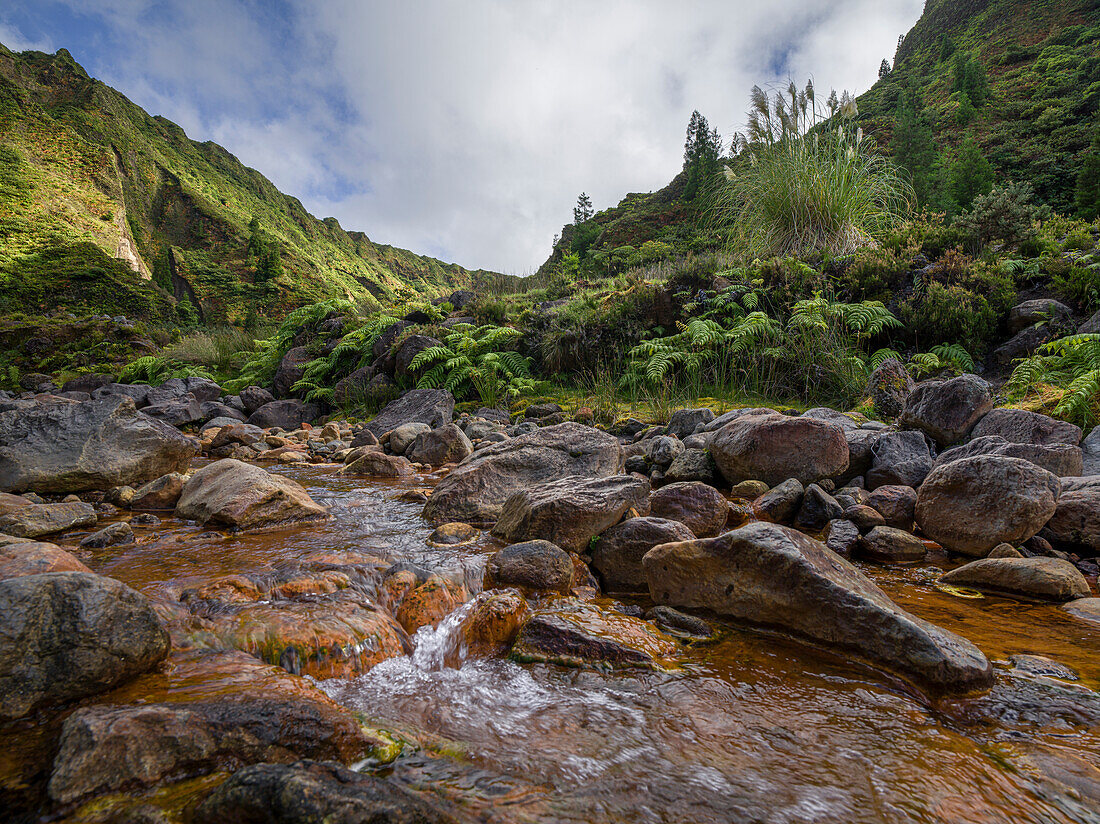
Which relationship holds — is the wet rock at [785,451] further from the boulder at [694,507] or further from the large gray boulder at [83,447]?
the large gray boulder at [83,447]

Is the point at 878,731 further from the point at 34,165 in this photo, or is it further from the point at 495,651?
the point at 34,165

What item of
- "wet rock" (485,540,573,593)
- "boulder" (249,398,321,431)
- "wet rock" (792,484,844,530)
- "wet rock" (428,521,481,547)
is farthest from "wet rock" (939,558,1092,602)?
"boulder" (249,398,321,431)

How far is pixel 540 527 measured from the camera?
9.16 feet

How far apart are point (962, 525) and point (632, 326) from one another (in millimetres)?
6418

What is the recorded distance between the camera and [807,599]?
189 cm

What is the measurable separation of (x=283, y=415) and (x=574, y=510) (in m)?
8.51

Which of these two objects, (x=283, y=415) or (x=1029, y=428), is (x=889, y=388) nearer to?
(x=1029, y=428)

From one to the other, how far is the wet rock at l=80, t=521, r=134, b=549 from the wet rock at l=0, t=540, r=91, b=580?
23.2 inches

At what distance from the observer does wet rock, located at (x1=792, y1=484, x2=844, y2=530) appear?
125 inches

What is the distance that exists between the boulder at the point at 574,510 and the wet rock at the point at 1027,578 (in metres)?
1.72

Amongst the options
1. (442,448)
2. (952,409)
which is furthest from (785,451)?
(442,448)

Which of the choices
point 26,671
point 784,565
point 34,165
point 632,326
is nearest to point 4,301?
point 34,165

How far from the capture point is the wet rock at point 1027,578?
85.3 inches

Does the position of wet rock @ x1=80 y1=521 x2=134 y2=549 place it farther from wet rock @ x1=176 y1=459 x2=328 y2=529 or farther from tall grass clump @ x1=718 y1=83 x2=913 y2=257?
tall grass clump @ x1=718 y1=83 x2=913 y2=257
